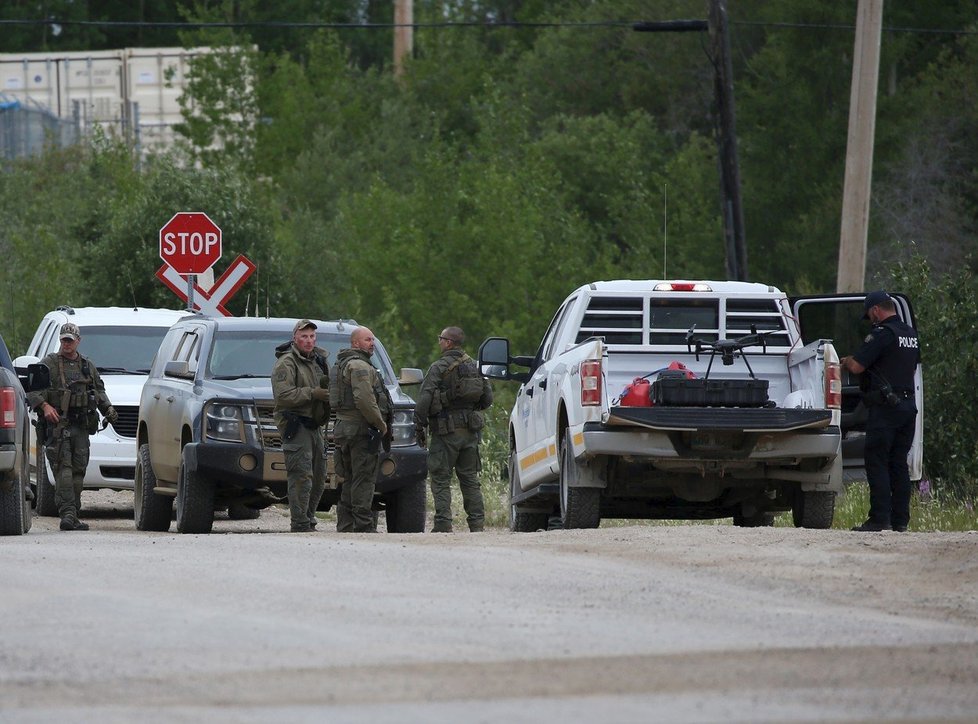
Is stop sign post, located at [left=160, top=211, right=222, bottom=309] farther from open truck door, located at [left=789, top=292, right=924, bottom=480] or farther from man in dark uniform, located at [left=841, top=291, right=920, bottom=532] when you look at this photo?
man in dark uniform, located at [left=841, top=291, right=920, bottom=532]

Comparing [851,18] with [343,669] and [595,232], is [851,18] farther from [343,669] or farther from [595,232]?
[343,669]

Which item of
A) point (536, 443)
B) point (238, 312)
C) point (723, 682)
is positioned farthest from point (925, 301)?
point (238, 312)

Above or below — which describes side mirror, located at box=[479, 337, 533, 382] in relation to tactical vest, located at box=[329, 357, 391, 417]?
above

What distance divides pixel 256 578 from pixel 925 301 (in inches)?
450

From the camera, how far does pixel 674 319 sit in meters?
16.2

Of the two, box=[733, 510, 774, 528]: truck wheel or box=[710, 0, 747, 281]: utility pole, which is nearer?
box=[733, 510, 774, 528]: truck wheel

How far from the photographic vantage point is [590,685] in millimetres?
7719

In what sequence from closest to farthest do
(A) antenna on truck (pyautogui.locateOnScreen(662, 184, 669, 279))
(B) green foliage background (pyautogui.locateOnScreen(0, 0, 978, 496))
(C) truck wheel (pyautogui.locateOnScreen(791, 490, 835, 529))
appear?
(C) truck wheel (pyautogui.locateOnScreen(791, 490, 835, 529)) → (A) antenna on truck (pyautogui.locateOnScreen(662, 184, 669, 279)) → (B) green foliage background (pyautogui.locateOnScreen(0, 0, 978, 496))

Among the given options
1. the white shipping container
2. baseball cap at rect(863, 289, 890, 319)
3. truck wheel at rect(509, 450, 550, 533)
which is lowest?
truck wheel at rect(509, 450, 550, 533)

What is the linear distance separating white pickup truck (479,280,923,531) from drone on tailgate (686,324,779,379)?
0.07ft

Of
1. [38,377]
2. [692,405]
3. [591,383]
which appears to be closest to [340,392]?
[38,377]

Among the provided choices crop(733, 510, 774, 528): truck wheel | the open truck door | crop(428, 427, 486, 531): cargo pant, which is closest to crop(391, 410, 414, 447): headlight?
crop(428, 427, 486, 531): cargo pant

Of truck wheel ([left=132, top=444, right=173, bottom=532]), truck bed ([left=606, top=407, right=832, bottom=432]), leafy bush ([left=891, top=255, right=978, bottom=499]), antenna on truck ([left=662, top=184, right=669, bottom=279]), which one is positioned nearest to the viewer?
truck bed ([left=606, top=407, right=832, bottom=432])

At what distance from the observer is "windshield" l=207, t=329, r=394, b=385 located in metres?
17.5
